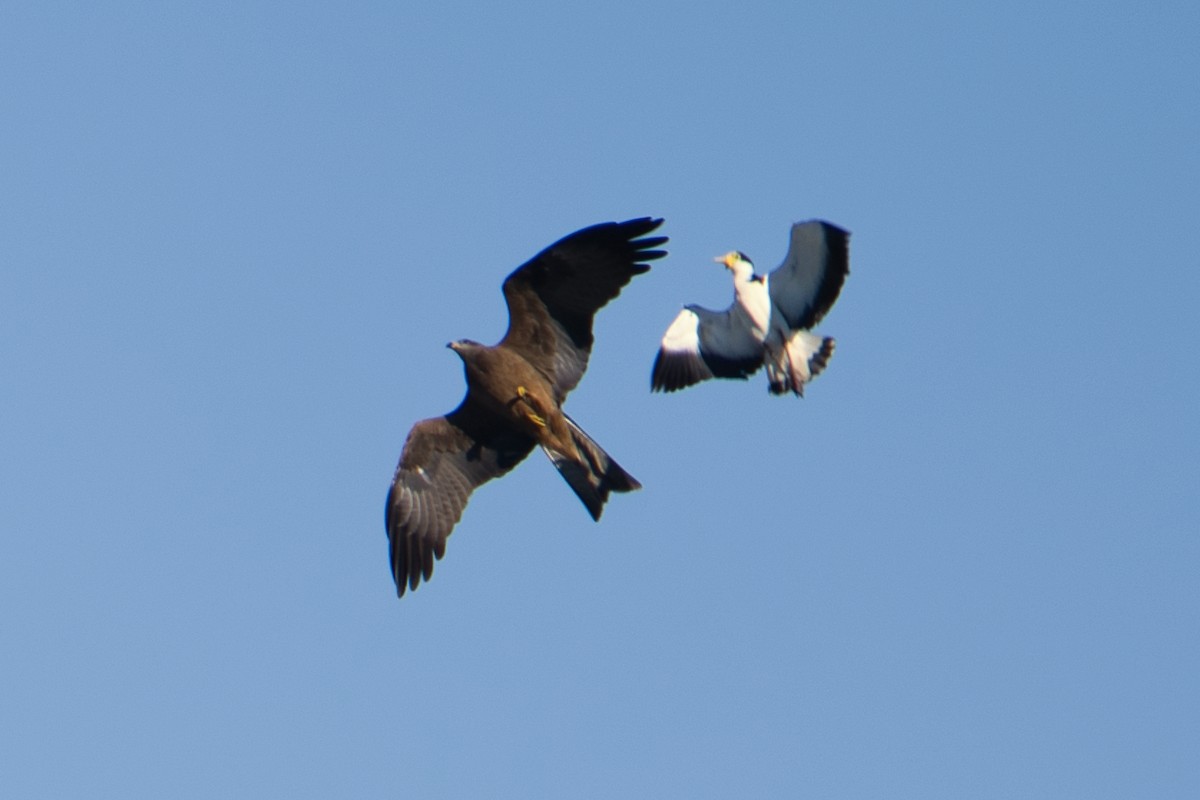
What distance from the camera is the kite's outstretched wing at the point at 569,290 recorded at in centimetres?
1336

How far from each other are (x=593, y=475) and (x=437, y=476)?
1486 millimetres

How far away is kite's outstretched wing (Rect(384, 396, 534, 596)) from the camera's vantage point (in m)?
14.2

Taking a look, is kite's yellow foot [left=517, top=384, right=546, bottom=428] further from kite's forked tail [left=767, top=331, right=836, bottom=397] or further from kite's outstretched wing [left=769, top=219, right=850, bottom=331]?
kite's outstretched wing [left=769, top=219, right=850, bottom=331]

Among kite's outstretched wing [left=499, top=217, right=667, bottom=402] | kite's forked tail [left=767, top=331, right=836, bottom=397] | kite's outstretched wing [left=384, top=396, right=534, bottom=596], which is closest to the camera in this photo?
kite's outstretched wing [left=499, top=217, right=667, bottom=402]

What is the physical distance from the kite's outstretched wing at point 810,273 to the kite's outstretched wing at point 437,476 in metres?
3.36

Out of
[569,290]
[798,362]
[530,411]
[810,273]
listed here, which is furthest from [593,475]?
[810,273]

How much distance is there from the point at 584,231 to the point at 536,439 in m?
1.54

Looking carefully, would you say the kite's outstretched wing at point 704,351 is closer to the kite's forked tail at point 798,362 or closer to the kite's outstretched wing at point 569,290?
the kite's forked tail at point 798,362

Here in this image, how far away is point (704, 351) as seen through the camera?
17.2 meters

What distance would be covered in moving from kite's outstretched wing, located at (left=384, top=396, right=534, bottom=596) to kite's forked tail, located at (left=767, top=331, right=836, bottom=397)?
3007mm

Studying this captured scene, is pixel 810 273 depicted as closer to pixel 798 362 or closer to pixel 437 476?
pixel 798 362

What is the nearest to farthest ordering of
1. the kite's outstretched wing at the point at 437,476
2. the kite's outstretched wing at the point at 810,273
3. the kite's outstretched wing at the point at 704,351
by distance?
the kite's outstretched wing at the point at 437,476 < the kite's outstretched wing at the point at 810,273 < the kite's outstretched wing at the point at 704,351

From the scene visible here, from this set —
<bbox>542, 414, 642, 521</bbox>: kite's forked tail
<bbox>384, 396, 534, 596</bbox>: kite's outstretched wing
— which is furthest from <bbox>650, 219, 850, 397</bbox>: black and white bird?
<bbox>542, 414, 642, 521</bbox>: kite's forked tail

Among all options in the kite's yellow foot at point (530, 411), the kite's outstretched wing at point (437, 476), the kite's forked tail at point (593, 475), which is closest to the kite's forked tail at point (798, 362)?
the kite's outstretched wing at point (437, 476)
